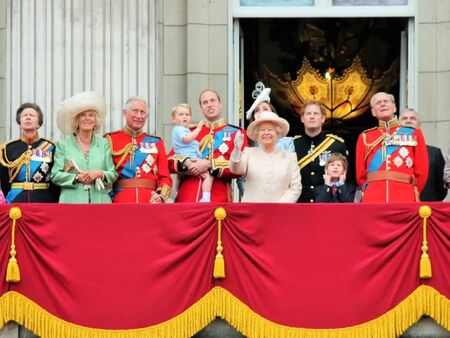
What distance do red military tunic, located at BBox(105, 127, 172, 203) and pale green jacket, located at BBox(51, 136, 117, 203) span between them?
15cm

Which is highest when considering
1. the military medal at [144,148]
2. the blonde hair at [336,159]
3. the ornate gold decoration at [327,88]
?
the ornate gold decoration at [327,88]

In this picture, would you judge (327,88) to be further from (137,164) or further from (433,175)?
(137,164)

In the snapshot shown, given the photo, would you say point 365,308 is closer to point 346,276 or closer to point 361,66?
point 346,276

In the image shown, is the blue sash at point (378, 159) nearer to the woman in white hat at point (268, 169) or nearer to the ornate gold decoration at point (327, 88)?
the woman in white hat at point (268, 169)

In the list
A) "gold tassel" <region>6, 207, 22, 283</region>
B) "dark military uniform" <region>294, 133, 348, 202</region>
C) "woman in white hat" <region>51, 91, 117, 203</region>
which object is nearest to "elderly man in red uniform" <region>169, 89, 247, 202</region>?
"dark military uniform" <region>294, 133, 348, 202</region>

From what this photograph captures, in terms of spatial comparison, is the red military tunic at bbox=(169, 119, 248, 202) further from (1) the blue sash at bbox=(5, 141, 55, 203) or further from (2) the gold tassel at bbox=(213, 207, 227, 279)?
(1) the blue sash at bbox=(5, 141, 55, 203)

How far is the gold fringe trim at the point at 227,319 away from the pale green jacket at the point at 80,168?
1188 millimetres

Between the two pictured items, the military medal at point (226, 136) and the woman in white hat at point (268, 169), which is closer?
the woman in white hat at point (268, 169)

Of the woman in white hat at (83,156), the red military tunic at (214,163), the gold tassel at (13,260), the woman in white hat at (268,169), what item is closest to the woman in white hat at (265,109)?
the red military tunic at (214,163)

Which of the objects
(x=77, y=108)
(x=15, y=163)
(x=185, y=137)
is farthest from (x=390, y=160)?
(x=15, y=163)

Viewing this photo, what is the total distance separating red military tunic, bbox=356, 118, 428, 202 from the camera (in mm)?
14570

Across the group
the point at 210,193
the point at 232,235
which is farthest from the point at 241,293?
the point at 210,193

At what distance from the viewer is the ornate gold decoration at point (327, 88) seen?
71.1ft

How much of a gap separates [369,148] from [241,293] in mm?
1991
